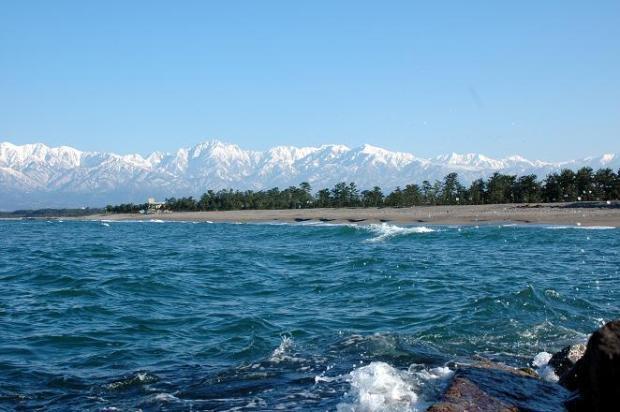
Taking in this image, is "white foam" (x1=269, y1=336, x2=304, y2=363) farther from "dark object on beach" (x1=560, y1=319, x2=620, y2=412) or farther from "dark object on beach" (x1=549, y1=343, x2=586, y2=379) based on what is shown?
"dark object on beach" (x1=560, y1=319, x2=620, y2=412)

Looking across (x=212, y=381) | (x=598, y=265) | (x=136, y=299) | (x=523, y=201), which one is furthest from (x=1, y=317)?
(x=523, y=201)

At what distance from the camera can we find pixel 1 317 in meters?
15.6

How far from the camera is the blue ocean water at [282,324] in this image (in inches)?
358

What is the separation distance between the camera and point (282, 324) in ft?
47.7

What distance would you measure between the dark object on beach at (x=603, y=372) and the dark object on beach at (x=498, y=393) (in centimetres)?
53

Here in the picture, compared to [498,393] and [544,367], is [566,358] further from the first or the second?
[498,393]

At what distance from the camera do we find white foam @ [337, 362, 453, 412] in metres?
7.59

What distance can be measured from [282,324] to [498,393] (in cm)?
785

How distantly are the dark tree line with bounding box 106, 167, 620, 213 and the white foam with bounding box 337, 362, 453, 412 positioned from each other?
72572 millimetres

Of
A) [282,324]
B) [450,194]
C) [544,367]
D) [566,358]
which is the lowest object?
[282,324]

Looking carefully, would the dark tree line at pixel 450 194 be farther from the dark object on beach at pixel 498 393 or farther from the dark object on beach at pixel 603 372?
the dark object on beach at pixel 603 372

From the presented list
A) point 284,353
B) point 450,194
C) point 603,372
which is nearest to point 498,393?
point 603,372

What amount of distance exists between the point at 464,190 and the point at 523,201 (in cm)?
1342

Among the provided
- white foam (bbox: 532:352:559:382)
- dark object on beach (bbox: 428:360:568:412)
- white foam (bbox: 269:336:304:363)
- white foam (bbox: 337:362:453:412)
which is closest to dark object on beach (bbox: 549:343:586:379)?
white foam (bbox: 532:352:559:382)
